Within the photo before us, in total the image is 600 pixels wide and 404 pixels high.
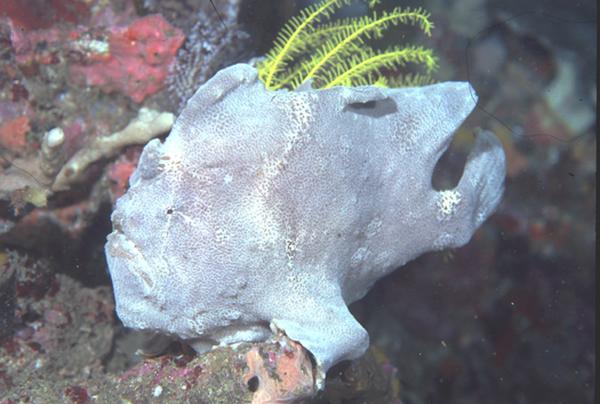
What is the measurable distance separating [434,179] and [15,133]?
317 centimetres

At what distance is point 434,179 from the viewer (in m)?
3.65

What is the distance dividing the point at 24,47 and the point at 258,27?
173 centimetres

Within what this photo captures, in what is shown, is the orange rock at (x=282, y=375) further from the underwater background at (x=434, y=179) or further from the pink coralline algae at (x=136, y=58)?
the pink coralline algae at (x=136, y=58)

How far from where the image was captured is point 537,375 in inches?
143

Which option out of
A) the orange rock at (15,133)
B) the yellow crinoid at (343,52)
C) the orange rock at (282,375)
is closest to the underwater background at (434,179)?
the orange rock at (15,133)

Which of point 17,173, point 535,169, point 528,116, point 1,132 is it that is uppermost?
point 1,132

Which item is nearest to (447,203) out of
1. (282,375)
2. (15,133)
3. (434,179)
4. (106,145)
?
(434,179)

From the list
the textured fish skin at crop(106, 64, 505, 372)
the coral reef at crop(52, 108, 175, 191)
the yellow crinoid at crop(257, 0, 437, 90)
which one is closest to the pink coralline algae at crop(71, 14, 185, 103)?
the coral reef at crop(52, 108, 175, 191)

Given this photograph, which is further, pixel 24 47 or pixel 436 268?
pixel 436 268

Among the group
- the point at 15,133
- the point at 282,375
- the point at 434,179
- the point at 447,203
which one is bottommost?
the point at 434,179

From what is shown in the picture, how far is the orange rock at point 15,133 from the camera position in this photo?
332 cm

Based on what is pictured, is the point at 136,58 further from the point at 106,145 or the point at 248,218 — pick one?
the point at 248,218

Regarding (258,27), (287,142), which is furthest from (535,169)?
(258,27)

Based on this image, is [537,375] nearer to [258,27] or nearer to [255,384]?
[255,384]
